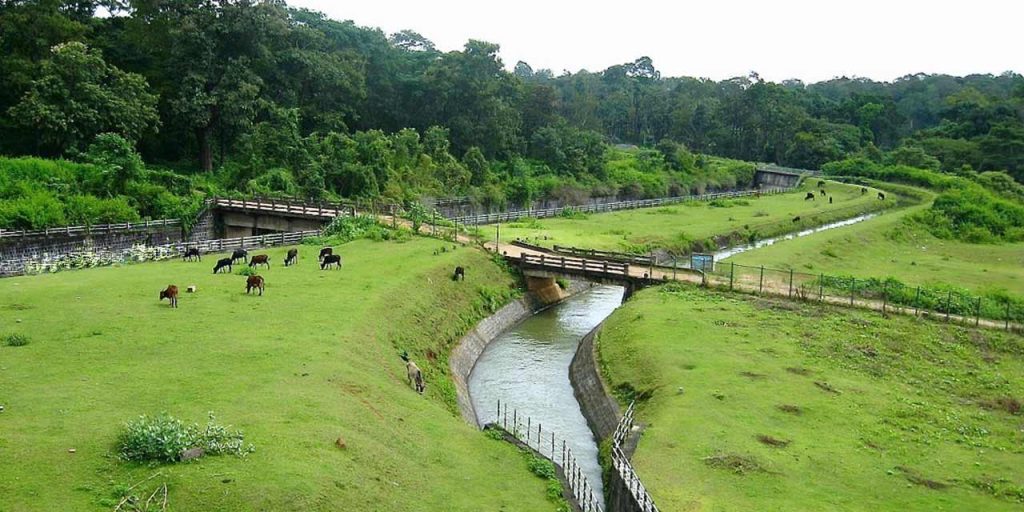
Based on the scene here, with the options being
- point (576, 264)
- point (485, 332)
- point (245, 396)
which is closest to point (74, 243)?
point (485, 332)

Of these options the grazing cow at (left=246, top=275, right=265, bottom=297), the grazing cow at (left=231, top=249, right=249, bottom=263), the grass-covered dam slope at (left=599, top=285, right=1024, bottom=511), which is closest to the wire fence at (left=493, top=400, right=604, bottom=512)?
the grass-covered dam slope at (left=599, top=285, right=1024, bottom=511)

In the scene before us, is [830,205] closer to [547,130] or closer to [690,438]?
[547,130]

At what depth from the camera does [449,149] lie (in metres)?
111

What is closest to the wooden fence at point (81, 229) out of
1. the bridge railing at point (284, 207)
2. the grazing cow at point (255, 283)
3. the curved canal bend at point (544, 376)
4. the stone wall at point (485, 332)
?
the bridge railing at point (284, 207)

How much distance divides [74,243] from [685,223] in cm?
6081

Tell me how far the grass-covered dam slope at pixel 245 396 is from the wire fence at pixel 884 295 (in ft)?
62.4

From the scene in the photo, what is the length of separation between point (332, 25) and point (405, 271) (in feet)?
249

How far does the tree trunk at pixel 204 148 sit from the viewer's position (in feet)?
283

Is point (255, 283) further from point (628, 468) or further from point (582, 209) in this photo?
point (582, 209)

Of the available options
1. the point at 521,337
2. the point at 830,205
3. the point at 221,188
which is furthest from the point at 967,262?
the point at 221,188

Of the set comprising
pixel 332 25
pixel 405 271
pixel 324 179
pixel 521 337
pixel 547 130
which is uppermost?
pixel 332 25

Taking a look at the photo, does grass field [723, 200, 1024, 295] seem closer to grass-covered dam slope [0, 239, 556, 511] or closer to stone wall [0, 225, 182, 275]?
grass-covered dam slope [0, 239, 556, 511]

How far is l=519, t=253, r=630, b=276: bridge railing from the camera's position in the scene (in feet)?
176

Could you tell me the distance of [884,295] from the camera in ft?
151
